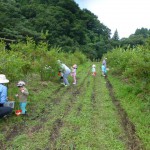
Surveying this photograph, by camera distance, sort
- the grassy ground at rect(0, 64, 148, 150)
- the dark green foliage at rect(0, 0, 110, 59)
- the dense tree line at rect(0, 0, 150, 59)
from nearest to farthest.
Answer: the grassy ground at rect(0, 64, 148, 150), the dense tree line at rect(0, 0, 150, 59), the dark green foliage at rect(0, 0, 110, 59)

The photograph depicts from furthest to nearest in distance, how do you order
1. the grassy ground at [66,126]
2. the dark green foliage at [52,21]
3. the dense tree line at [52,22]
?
the dark green foliage at [52,21], the dense tree line at [52,22], the grassy ground at [66,126]

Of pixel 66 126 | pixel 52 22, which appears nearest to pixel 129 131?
pixel 66 126

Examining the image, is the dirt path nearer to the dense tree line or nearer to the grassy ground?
the grassy ground

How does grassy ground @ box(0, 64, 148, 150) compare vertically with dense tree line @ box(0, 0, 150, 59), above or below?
below

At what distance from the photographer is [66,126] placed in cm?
791

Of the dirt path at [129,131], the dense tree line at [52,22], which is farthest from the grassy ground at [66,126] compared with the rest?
the dense tree line at [52,22]

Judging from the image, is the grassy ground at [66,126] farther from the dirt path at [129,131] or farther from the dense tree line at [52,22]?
the dense tree line at [52,22]

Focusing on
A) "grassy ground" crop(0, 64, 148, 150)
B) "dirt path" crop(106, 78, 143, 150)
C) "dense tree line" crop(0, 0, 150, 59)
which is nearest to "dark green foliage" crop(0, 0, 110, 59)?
"dense tree line" crop(0, 0, 150, 59)

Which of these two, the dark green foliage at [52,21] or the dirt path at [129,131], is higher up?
the dark green foliage at [52,21]

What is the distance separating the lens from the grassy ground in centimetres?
648

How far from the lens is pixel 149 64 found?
36.1 feet

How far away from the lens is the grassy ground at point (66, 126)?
6.48 meters

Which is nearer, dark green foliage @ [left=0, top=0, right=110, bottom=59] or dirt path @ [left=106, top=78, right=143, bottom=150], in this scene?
dirt path @ [left=106, top=78, right=143, bottom=150]

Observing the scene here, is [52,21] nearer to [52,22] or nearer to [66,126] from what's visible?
[52,22]
